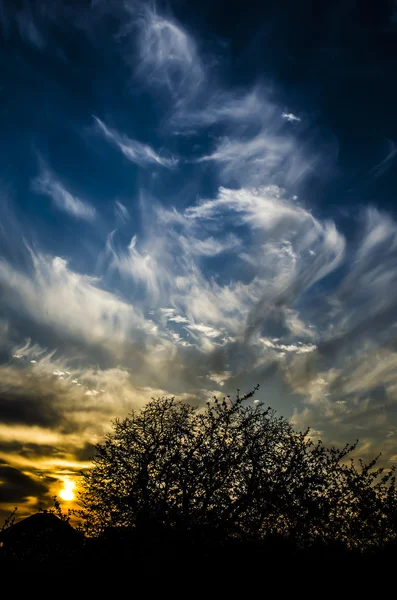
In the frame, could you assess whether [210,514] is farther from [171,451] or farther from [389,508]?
[171,451]

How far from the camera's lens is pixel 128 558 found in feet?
27.9

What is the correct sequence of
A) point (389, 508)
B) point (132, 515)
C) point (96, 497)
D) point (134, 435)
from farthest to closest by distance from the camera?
1. point (134, 435)
2. point (96, 497)
3. point (132, 515)
4. point (389, 508)

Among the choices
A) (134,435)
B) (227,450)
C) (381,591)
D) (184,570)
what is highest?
(134,435)

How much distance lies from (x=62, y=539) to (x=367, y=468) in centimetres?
1591

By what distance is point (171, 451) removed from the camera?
23297 millimetres

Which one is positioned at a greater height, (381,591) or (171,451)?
(171,451)

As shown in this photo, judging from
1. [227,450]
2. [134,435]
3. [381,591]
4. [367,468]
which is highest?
[134,435]

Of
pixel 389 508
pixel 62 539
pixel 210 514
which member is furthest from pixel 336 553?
pixel 62 539

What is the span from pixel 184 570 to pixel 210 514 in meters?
5.72

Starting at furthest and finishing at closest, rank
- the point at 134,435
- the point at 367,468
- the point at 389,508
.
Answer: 1. the point at 134,435
2. the point at 367,468
3. the point at 389,508

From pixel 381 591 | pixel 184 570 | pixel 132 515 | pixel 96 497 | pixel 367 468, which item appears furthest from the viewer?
pixel 96 497

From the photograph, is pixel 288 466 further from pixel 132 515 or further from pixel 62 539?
pixel 62 539

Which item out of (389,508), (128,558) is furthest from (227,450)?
(128,558)

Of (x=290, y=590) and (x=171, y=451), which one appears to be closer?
(x=290, y=590)
